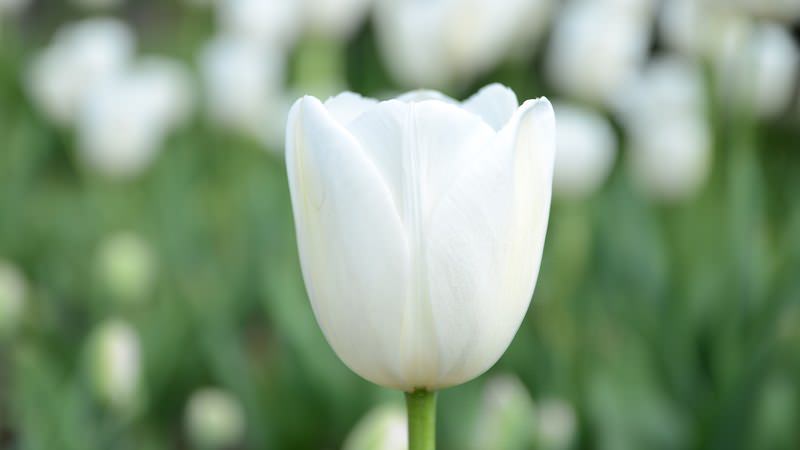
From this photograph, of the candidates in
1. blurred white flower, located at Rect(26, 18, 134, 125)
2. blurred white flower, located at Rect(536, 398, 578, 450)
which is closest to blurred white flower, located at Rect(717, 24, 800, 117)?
blurred white flower, located at Rect(536, 398, 578, 450)

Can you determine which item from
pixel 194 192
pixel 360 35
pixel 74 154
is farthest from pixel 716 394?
pixel 360 35

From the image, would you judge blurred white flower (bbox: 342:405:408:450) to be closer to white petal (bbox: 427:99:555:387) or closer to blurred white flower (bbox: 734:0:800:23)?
white petal (bbox: 427:99:555:387)

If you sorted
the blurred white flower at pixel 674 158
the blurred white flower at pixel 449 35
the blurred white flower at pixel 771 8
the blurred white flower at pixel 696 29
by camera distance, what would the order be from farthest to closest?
1. the blurred white flower at pixel 674 158
2. the blurred white flower at pixel 449 35
3. the blurred white flower at pixel 696 29
4. the blurred white flower at pixel 771 8

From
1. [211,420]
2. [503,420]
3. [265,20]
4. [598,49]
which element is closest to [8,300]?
[211,420]

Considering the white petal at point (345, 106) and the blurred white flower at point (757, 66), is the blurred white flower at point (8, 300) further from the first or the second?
the blurred white flower at point (757, 66)

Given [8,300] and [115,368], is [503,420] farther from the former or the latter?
[8,300]

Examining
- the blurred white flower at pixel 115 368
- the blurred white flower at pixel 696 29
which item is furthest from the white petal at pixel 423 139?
the blurred white flower at pixel 696 29

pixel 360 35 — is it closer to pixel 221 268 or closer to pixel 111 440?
pixel 221 268
